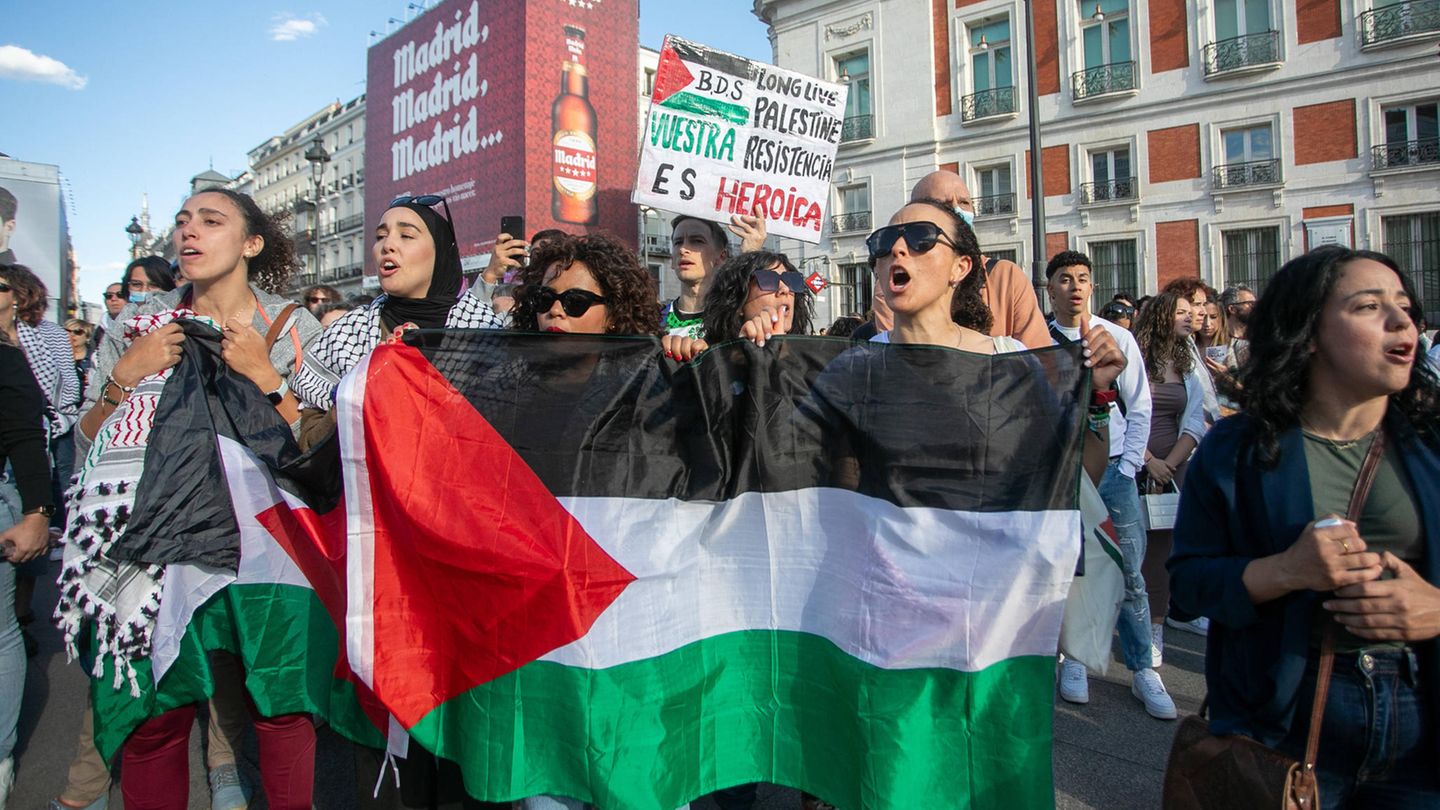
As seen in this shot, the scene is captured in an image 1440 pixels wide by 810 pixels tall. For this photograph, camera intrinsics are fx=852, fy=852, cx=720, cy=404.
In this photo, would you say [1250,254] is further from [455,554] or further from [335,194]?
[335,194]

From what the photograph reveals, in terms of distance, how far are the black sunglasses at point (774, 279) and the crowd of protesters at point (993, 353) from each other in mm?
18

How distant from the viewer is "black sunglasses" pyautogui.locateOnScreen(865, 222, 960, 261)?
2432 millimetres

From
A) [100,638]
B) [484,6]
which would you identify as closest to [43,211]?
[100,638]

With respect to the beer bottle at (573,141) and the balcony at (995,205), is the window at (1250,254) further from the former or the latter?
the beer bottle at (573,141)

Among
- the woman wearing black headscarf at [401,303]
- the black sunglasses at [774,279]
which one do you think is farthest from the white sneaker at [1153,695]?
the woman wearing black headscarf at [401,303]

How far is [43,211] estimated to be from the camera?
12.2 meters

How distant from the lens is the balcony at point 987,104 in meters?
23.3

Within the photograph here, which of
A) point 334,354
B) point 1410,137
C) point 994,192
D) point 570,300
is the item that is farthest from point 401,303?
point 994,192

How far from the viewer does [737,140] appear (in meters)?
6.20

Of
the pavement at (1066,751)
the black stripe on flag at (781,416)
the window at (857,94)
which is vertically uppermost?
the window at (857,94)

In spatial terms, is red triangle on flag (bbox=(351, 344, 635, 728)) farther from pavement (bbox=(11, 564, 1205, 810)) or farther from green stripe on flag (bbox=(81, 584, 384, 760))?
pavement (bbox=(11, 564, 1205, 810))

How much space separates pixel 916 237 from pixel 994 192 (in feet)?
76.7

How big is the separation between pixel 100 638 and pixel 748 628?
195 cm

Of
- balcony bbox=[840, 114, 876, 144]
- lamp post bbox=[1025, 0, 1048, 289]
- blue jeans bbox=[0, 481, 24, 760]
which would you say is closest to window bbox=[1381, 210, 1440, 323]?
lamp post bbox=[1025, 0, 1048, 289]
